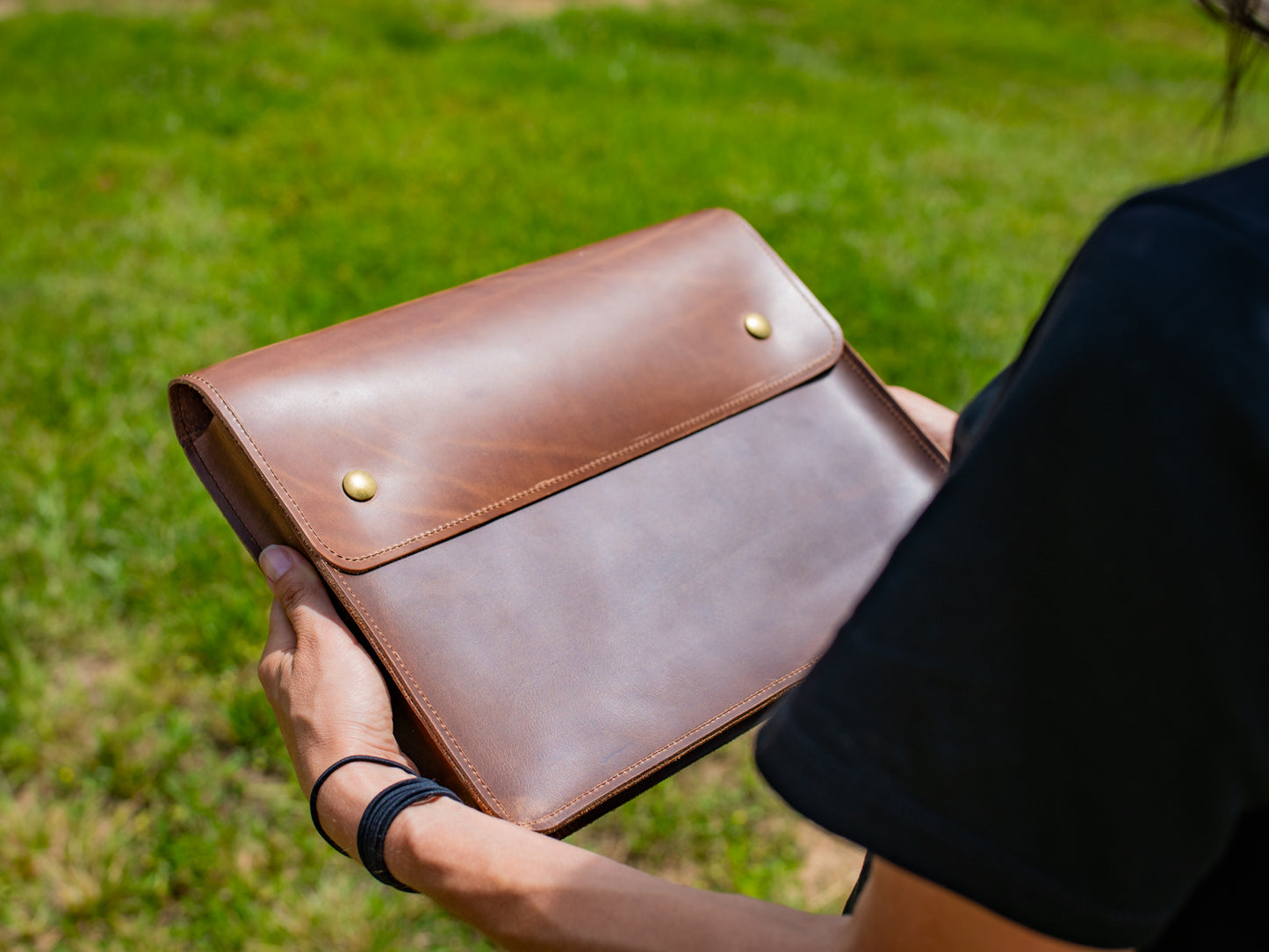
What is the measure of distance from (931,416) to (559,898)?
1.10m

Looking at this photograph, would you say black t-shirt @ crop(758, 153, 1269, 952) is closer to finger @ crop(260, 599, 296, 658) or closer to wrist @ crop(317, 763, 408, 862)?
wrist @ crop(317, 763, 408, 862)

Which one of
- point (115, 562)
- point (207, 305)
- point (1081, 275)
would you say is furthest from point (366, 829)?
point (207, 305)

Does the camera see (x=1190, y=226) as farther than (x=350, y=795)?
No

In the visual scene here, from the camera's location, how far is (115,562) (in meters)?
2.48

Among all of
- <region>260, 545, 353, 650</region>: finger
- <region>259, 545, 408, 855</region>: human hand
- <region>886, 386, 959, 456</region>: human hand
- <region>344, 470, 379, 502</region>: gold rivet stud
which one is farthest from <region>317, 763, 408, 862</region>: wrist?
<region>886, 386, 959, 456</region>: human hand

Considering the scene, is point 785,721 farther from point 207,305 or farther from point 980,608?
point 207,305

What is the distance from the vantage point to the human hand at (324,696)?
1.05 m

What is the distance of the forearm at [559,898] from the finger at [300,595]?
0.27 m

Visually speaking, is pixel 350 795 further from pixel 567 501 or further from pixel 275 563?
pixel 567 501

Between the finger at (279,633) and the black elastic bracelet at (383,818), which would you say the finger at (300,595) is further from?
the black elastic bracelet at (383,818)

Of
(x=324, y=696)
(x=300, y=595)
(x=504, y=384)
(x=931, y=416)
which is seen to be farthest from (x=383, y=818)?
(x=931, y=416)

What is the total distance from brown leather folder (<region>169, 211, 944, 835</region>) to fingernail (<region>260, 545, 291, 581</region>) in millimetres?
25

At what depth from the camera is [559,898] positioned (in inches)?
33.1

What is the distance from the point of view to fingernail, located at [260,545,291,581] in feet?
3.85
